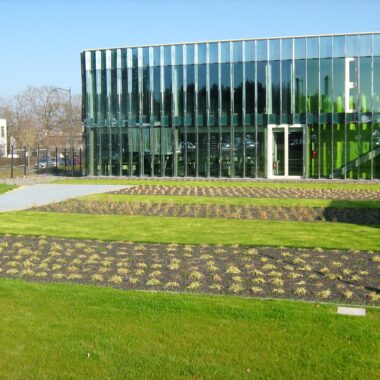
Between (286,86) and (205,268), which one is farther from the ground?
(286,86)

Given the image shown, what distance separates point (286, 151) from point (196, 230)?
24018mm

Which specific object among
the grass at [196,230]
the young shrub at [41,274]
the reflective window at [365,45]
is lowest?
the young shrub at [41,274]

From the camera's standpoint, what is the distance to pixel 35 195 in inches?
1022

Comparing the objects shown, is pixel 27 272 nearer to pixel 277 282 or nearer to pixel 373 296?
pixel 277 282

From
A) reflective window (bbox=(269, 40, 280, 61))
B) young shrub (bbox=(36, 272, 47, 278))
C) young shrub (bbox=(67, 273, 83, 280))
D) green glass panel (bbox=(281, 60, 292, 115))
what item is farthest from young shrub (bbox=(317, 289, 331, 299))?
reflective window (bbox=(269, 40, 280, 61))

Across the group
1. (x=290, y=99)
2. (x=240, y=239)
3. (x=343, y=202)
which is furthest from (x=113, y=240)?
(x=290, y=99)

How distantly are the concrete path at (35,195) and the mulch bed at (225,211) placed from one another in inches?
Answer: 50.7

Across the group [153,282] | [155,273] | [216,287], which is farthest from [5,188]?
[216,287]

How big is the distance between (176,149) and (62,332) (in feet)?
111

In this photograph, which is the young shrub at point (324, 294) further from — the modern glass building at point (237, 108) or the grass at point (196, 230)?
the modern glass building at point (237, 108)

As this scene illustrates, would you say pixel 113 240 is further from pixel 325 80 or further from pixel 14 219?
pixel 325 80

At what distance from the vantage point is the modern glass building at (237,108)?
36000 millimetres

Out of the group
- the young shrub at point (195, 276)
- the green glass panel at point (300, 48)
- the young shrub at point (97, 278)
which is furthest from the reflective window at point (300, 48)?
the young shrub at point (97, 278)

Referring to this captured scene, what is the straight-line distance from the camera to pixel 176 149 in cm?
4003
